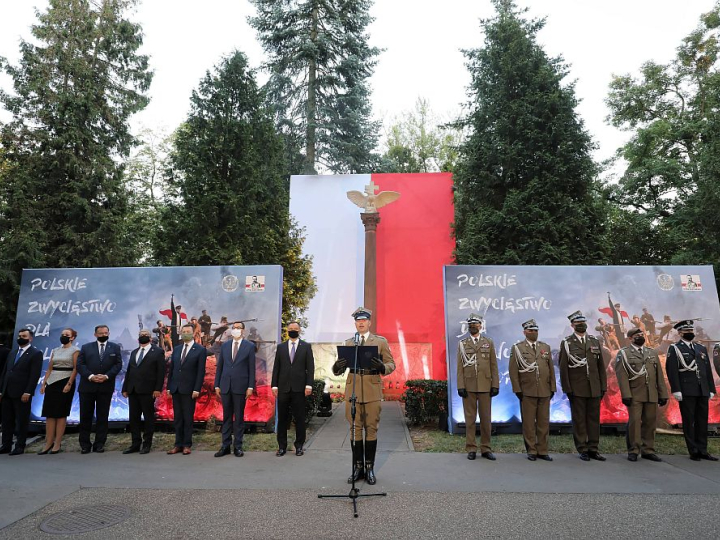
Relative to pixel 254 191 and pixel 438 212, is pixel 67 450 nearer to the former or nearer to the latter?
pixel 254 191

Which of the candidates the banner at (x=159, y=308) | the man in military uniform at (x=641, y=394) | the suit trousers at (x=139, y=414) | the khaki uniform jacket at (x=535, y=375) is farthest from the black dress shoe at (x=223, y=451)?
the man in military uniform at (x=641, y=394)

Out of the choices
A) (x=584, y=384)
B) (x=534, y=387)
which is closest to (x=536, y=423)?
(x=534, y=387)

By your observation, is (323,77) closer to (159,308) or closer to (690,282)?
(159,308)

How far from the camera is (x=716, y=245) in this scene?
1360cm

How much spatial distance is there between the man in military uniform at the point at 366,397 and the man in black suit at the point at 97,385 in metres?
4.01

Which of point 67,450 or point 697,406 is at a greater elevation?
point 697,406

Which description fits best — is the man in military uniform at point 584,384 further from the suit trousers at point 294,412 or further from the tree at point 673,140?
the tree at point 673,140

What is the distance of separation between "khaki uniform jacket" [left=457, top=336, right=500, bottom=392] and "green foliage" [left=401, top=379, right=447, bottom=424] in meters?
1.83

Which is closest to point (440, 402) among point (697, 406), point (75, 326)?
point (697, 406)

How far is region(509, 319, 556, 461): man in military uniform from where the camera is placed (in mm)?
7043

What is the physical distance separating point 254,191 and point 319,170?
30.6ft

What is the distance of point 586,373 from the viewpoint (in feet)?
23.7

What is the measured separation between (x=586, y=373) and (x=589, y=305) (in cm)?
→ 210

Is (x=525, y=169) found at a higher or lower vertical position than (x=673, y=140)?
lower
